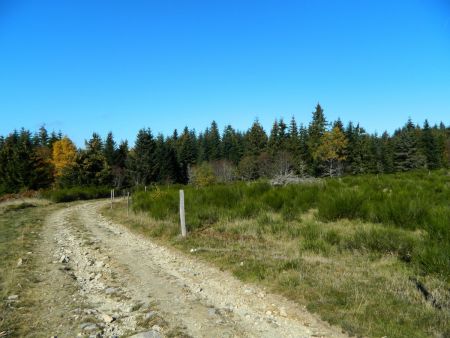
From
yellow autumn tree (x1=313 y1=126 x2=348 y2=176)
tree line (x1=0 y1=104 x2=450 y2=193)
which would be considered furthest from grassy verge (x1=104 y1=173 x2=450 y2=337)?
yellow autumn tree (x1=313 y1=126 x2=348 y2=176)

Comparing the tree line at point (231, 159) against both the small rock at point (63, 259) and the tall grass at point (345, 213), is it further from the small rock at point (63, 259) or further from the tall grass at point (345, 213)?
the small rock at point (63, 259)

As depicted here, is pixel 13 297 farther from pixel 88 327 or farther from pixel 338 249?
pixel 338 249

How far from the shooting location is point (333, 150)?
205ft

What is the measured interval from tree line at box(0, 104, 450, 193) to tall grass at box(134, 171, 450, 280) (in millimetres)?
32423

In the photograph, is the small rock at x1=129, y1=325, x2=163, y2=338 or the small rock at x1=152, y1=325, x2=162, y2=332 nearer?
the small rock at x1=129, y1=325, x2=163, y2=338

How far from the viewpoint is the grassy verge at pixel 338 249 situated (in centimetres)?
505

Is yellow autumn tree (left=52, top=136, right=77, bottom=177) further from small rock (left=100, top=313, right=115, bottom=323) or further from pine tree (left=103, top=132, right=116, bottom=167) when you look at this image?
small rock (left=100, top=313, right=115, bottom=323)

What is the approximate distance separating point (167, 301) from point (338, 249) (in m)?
4.38

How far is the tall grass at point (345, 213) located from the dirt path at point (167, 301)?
9.39 feet

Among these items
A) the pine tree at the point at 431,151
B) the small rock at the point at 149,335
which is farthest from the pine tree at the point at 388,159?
the small rock at the point at 149,335

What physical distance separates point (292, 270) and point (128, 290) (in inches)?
116

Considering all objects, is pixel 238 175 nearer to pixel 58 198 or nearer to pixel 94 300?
pixel 58 198

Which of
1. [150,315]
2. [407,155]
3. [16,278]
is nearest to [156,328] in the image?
[150,315]

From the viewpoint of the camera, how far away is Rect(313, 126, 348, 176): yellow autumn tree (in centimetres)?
6184
